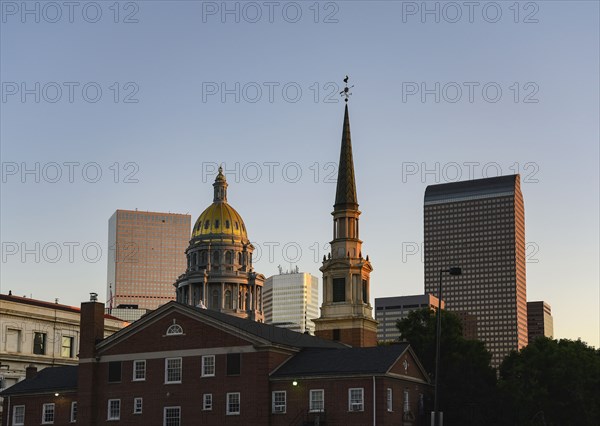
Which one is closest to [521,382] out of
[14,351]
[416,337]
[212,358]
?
[416,337]

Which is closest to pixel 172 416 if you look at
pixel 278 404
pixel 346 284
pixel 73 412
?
pixel 278 404

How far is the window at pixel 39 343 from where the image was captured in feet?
399

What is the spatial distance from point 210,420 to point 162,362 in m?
6.57

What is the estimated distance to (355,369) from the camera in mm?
72938

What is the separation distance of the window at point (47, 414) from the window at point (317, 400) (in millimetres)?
24814

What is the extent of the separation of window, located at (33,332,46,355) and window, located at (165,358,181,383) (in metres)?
46.7

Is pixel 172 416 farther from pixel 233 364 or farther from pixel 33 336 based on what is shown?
pixel 33 336

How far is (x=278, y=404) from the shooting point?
7556cm

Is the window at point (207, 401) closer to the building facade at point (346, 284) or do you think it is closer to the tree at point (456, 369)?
the tree at point (456, 369)

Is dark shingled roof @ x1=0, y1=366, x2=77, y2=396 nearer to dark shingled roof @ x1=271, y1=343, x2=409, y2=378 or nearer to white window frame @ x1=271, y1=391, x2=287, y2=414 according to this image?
white window frame @ x1=271, y1=391, x2=287, y2=414

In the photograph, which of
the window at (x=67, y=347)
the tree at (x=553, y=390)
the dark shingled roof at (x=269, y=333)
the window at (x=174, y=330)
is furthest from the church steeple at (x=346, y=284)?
the window at (x=174, y=330)

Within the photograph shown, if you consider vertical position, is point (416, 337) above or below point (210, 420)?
above

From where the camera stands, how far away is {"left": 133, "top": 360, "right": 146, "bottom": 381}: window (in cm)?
8138

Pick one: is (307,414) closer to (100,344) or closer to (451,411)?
(451,411)
